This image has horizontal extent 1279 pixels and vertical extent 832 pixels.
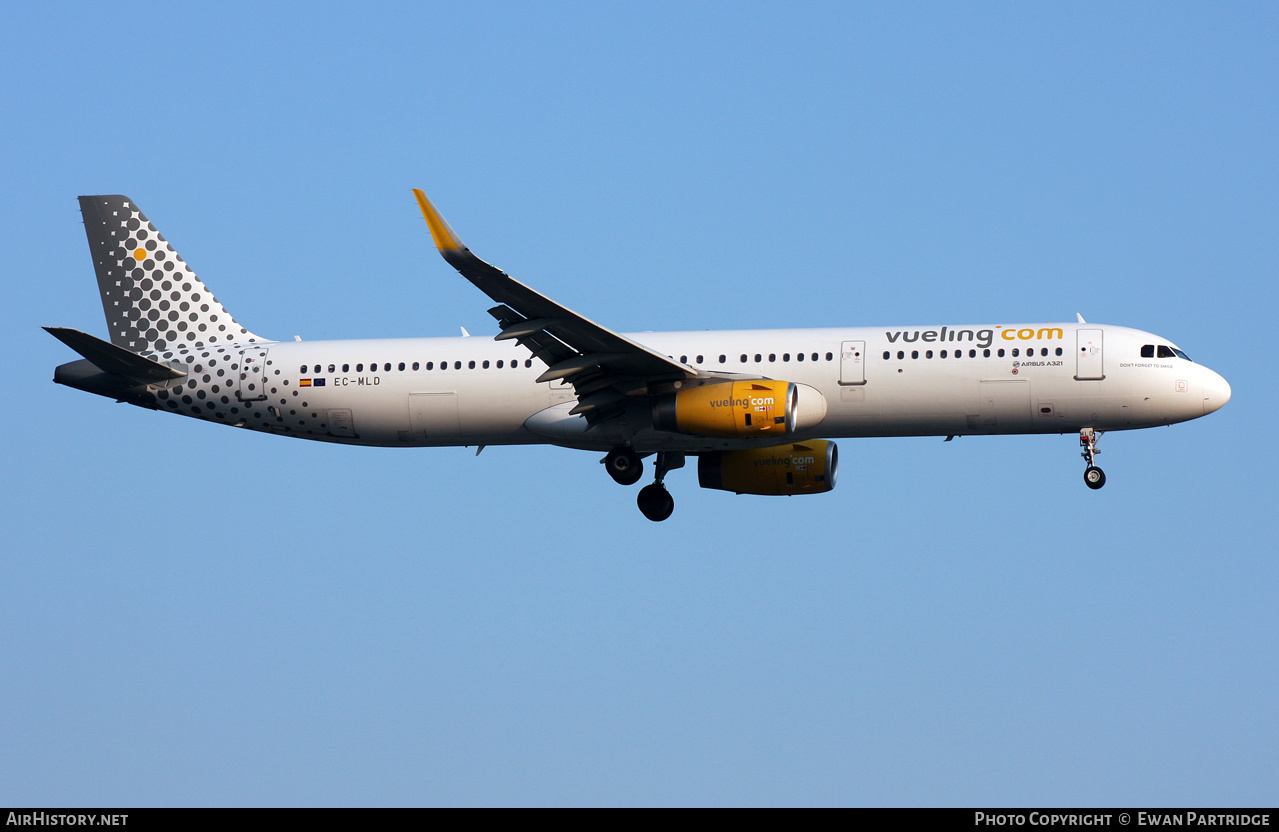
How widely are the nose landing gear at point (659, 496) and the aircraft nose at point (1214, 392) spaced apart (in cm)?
1386

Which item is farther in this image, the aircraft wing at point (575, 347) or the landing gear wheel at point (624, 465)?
the landing gear wheel at point (624, 465)

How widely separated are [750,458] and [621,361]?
7.12m

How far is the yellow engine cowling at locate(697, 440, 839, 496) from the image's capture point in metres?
43.2

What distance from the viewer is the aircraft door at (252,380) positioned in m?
42.2

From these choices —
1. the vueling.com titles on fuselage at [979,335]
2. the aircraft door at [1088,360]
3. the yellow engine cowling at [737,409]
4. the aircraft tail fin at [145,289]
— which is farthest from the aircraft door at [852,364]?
the aircraft tail fin at [145,289]

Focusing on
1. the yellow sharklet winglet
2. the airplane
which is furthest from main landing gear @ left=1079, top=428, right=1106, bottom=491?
the yellow sharklet winglet

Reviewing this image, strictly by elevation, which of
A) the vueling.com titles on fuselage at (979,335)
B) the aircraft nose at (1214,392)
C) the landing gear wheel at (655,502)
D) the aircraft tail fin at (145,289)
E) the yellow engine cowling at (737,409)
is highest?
the aircraft tail fin at (145,289)

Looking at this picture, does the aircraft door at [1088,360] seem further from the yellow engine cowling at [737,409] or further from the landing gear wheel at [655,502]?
the landing gear wheel at [655,502]

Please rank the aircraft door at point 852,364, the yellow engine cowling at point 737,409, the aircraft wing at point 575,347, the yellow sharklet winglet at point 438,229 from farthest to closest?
1. the aircraft door at point 852,364
2. the yellow engine cowling at point 737,409
3. the aircraft wing at point 575,347
4. the yellow sharklet winglet at point 438,229

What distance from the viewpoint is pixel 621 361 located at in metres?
37.8

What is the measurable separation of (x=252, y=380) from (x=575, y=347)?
32.9ft
